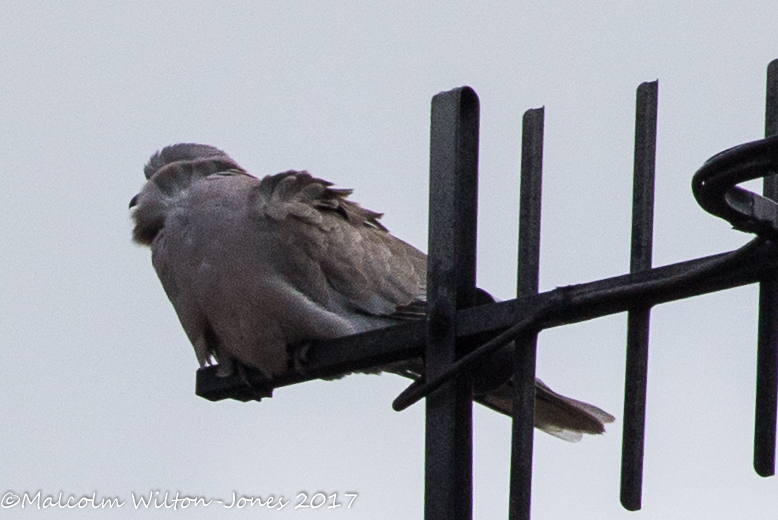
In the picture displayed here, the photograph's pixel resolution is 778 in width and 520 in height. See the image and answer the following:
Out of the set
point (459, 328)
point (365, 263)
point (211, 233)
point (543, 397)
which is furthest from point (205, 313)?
point (459, 328)

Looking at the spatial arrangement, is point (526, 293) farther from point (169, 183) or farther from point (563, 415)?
point (169, 183)

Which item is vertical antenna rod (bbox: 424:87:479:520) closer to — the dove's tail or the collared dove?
the collared dove

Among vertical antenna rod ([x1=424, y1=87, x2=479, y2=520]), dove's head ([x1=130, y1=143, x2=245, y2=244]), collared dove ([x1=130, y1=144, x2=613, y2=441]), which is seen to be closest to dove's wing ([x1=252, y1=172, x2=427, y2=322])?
collared dove ([x1=130, y1=144, x2=613, y2=441])

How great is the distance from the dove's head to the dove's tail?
1.64m

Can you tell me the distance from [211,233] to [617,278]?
3337mm

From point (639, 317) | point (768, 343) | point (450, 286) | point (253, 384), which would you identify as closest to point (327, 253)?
point (253, 384)

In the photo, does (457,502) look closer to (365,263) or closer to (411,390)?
(411,390)

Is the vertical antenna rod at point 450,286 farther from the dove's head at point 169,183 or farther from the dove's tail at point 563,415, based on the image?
the dove's head at point 169,183

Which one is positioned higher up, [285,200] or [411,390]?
[285,200]

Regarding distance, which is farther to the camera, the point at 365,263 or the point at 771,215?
the point at 365,263

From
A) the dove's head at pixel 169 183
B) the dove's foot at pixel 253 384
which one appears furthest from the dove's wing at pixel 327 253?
the dove's head at pixel 169 183

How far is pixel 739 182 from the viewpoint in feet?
8.36

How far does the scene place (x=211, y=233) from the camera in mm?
6129

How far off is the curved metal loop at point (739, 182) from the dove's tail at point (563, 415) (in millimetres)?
3725
